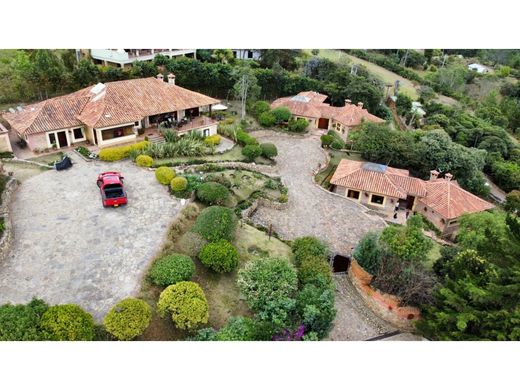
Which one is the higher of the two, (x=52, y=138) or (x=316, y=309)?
(x=52, y=138)

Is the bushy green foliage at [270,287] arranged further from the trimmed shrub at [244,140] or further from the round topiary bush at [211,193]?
the trimmed shrub at [244,140]

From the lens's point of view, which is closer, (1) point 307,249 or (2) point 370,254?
(1) point 307,249

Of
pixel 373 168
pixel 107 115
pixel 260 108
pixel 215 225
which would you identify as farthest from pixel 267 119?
pixel 215 225

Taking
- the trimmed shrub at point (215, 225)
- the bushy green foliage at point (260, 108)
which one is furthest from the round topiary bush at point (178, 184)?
the bushy green foliage at point (260, 108)

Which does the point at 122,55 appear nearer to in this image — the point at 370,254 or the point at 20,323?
the point at 370,254

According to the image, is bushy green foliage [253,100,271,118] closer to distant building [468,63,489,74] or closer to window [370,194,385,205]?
window [370,194,385,205]

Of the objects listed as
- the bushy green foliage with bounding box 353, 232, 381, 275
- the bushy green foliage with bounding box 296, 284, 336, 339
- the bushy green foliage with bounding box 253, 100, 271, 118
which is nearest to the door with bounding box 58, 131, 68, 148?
the bushy green foliage with bounding box 253, 100, 271, 118

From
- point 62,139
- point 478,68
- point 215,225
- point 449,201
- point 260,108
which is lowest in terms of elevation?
point 449,201
